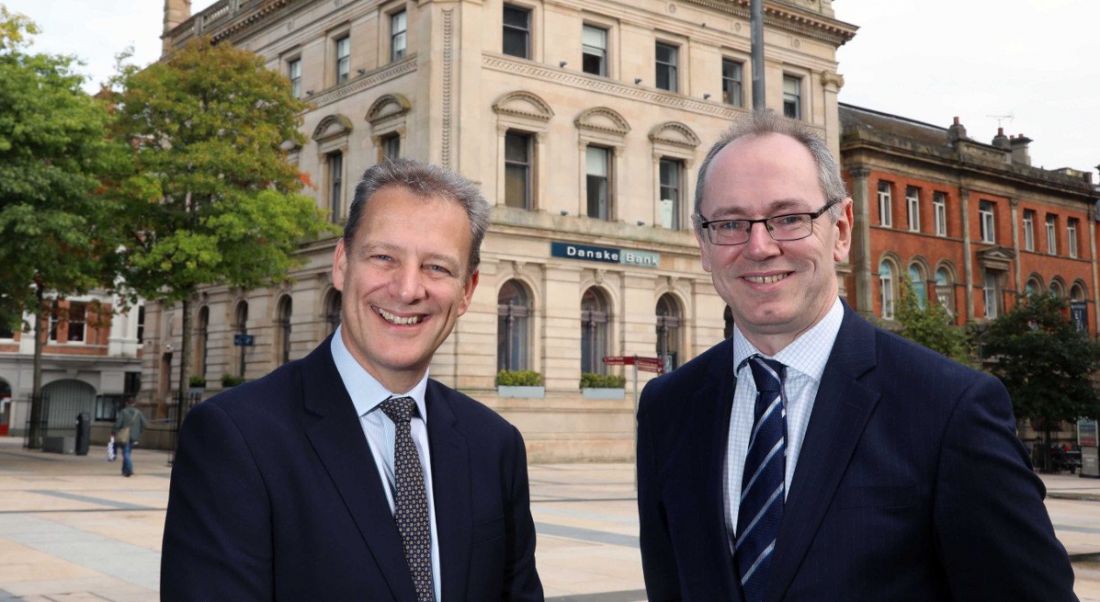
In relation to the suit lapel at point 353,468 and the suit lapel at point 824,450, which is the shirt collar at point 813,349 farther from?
the suit lapel at point 353,468

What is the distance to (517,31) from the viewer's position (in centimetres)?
3075

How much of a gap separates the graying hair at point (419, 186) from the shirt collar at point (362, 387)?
1.15ft

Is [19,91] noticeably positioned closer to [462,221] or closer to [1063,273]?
[462,221]

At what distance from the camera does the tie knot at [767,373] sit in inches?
112

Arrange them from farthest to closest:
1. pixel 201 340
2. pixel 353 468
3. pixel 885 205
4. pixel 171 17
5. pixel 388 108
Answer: pixel 171 17, pixel 885 205, pixel 201 340, pixel 388 108, pixel 353 468

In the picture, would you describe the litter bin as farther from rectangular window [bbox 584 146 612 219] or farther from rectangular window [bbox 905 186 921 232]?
rectangular window [bbox 905 186 921 232]

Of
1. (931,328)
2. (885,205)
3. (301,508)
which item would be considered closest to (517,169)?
(931,328)

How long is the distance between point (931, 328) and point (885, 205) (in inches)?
452

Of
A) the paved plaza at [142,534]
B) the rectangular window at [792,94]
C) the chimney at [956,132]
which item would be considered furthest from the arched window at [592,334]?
the chimney at [956,132]

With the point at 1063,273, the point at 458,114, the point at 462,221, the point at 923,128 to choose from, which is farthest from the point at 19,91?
the point at 1063,273

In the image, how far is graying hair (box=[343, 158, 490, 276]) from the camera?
299cm

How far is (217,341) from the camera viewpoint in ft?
123

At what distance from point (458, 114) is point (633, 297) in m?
8.06

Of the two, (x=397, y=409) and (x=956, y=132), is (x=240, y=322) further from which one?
(x=397, y=409)
